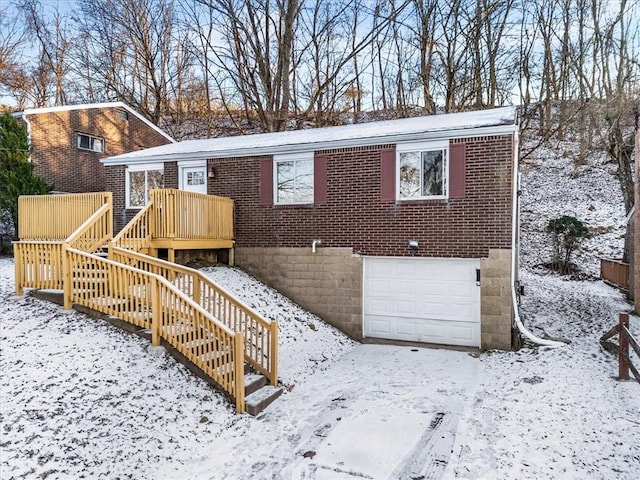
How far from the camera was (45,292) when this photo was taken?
773 centimetres

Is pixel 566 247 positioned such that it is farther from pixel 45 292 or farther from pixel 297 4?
pixel 297 4

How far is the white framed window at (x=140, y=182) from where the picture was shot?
12852 mm

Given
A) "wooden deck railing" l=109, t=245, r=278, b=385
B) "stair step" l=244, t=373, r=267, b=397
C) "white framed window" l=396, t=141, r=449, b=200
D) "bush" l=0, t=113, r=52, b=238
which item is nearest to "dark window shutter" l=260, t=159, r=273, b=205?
"white framed window" l=396, t=141, r=449, b=200

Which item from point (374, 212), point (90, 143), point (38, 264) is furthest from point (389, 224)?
point (90, 143)

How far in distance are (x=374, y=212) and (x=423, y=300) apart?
2.33 metres

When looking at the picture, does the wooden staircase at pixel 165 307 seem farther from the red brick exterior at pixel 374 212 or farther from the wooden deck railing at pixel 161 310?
the red brick exterior at pixel 374 212

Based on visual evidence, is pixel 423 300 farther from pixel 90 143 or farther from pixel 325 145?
pixel 90 143

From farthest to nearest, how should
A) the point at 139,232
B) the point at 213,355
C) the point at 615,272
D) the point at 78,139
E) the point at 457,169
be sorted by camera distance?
1. the point at 78,139
2. the point at 615,272
3. the point at 139,232
4. the point at 457,169
5. the point at 213,355

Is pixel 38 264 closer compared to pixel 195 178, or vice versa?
pixel 38 264

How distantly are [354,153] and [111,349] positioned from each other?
678 centimetres

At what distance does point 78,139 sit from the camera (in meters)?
18.0

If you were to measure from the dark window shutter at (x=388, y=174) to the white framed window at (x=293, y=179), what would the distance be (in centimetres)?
190

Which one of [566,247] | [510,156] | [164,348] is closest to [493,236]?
[510,156]

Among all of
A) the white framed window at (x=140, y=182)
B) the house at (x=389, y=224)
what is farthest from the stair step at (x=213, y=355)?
the white framed window at (x=140, y=182)
